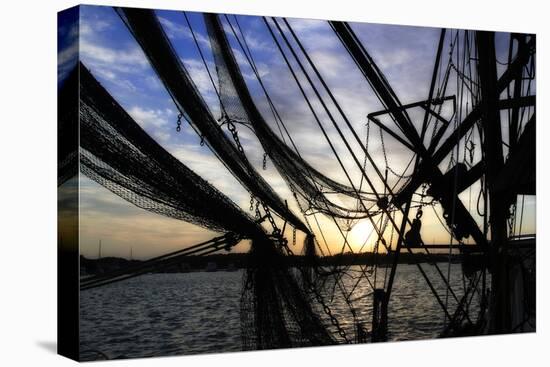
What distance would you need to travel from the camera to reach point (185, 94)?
7367 mm

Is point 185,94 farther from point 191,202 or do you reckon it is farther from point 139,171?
point 191,202

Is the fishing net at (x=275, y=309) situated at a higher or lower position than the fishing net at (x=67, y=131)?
lower

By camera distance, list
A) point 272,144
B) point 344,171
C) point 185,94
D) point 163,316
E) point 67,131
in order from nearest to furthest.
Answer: point 67,131
point 163,316
point 185,94
point 272,144
point 344,171

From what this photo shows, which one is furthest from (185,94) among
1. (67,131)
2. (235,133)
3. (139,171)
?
(67,131)

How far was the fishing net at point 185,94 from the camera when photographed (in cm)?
724

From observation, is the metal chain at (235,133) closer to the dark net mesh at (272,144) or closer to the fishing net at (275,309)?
the dark net mesh at (272,144)

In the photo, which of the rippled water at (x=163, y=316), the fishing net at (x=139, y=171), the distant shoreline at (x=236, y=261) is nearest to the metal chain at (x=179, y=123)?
the fishing net at (x=139, y=171)

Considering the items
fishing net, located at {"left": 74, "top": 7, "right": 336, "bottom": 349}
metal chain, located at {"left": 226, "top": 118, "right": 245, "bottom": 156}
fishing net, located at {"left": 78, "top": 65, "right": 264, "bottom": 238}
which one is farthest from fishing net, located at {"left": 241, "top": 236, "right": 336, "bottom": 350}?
metal chain, located at {"left": 226, "top": 118, "right": 245, "bottom": 156}

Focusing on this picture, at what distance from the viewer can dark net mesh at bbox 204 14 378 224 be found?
25.0 ft

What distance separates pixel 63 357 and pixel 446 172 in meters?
3.74

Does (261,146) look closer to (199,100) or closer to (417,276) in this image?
(199,100)

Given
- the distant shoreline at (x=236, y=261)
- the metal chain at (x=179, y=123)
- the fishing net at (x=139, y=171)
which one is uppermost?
the metal chain at (x=179, y=123)

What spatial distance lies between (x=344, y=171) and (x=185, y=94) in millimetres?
1630

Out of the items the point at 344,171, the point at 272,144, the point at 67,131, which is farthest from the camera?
the point at 344,171
